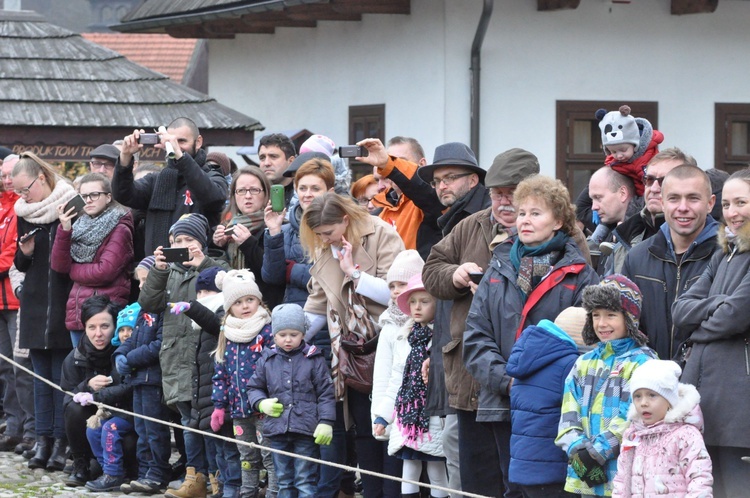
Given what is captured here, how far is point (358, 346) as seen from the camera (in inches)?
299

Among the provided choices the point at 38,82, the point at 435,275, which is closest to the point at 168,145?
the point at 435,275

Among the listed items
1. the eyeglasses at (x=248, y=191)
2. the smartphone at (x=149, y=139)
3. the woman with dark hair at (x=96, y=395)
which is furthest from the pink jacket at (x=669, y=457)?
the woman with dark hair at (x=96, y=395)

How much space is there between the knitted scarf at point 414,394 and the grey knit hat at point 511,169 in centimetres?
102

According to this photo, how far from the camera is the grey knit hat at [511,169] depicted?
6.56 meters

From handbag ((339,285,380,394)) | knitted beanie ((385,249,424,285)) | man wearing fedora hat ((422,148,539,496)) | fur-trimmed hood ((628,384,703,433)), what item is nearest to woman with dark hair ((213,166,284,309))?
handbag ((339,285,380,394))

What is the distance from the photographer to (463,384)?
21.7ft

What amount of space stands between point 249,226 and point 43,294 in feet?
7.50

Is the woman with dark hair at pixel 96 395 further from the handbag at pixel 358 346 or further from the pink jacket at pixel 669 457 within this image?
the pink jacket at pixel 669 457

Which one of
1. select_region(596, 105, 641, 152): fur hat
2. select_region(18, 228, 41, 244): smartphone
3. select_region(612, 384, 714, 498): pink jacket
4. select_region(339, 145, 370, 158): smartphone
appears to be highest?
select_region(596, 105, 641, 152): fur hat

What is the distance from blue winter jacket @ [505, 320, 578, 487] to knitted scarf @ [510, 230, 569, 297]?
300 millimetres

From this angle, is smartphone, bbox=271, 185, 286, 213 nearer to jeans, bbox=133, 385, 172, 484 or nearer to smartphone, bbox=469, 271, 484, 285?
jeans, bbox=133, 385, 172, 484

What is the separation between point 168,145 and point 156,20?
9118 millimetres

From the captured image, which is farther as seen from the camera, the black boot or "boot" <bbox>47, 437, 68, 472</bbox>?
"boot" <bbox>47, 437, 68, 472</bbox>

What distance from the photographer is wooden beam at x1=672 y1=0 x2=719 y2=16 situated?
14.0 m
